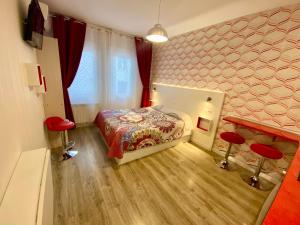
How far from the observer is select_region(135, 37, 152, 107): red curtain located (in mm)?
4278

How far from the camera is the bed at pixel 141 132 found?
2334 millimetres

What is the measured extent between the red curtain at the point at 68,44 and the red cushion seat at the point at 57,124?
979 millimetres

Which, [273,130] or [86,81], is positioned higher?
[86,81]

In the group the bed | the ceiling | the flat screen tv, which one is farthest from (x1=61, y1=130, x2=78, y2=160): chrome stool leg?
the ceiling

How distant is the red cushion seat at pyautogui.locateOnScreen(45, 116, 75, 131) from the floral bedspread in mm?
667

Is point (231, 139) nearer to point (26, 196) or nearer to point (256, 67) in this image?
point (256, 67)

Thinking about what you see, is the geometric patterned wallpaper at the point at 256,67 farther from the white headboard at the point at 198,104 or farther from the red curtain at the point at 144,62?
the red curtain at the point at 144,62

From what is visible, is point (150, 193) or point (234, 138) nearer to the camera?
point (150, 193)

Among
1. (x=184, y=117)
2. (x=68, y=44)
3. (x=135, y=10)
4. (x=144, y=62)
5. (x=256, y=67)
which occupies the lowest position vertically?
(x=184, y=117)

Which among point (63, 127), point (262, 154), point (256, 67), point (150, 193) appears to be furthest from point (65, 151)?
point (256, 67)

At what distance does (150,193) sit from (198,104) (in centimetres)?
216

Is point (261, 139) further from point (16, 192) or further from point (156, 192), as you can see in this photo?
point (16, 192)

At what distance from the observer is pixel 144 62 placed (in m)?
4.49

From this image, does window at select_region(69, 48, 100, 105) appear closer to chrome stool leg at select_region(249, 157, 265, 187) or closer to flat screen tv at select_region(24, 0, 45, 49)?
flat screen tv at select_region(24, 0, 45, 49)
